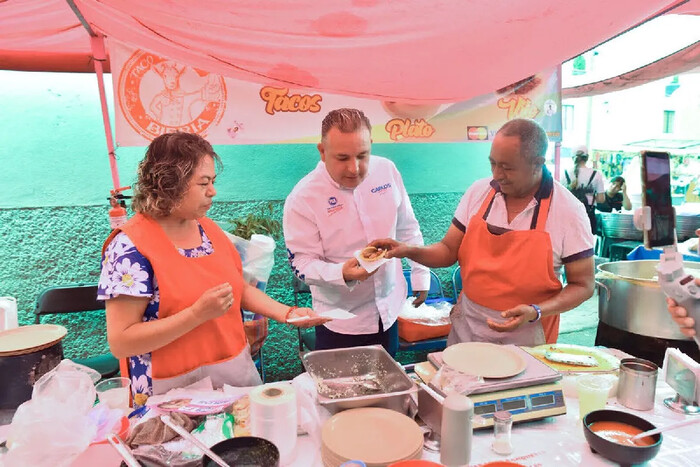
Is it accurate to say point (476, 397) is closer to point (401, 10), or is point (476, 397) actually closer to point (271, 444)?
point (271, 444)

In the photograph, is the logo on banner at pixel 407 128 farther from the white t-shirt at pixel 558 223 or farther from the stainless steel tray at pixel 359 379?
the stainless steel tray at pixel 359 379

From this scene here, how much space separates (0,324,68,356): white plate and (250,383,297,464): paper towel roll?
Result: 2.92 ft

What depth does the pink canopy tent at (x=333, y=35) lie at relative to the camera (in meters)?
2.50

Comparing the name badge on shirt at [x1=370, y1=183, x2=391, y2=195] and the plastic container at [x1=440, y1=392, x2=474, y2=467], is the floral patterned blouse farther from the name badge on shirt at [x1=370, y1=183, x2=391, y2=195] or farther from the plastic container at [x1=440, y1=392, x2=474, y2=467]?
the name badge on shirt at [x1=370, y1=183, x2=391, y2=195]

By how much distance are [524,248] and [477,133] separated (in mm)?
1924

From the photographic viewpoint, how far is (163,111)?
10.1 feet

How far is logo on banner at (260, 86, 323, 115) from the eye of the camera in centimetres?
332

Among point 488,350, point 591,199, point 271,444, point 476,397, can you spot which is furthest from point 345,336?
point 591,199

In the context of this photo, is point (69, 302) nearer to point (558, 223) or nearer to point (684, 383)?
point (558, 223)

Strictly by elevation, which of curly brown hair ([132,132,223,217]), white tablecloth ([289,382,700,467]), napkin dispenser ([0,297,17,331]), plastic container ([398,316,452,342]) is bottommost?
plastic container ([398,316,452,342])

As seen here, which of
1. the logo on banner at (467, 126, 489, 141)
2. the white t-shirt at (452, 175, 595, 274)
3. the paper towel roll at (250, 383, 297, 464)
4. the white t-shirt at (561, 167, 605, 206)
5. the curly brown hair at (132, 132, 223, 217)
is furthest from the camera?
the white t-shirt at (561, 167, 605, 206)

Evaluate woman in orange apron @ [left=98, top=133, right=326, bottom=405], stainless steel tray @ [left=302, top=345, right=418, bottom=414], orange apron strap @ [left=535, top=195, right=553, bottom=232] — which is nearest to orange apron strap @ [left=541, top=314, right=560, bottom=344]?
orange apron strap @ [left=535, top=195, right=553, bottom=232]

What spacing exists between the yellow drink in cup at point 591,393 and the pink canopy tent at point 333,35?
77.5 inches

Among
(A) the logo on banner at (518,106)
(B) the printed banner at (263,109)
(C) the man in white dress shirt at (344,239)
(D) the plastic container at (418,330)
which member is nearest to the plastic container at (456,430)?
(C) the man in white dress shirt at (344,239)
